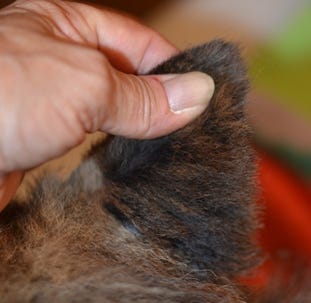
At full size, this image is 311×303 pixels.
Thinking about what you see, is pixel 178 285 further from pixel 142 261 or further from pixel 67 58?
pixel 67 58

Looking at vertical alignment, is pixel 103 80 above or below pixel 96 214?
above

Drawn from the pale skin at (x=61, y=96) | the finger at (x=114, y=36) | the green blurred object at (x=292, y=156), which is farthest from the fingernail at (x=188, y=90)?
the green blurred object at (x=292, y=156)

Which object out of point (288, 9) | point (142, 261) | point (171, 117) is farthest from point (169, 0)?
point (142, 261)

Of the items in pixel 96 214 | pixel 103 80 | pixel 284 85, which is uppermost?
pixel 103 80

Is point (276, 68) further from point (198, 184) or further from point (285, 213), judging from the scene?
point (198, 184)

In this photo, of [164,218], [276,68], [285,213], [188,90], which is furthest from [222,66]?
[276,68]

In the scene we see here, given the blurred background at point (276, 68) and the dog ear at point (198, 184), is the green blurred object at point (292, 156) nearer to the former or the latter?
the blurred background at point (276, 68)
